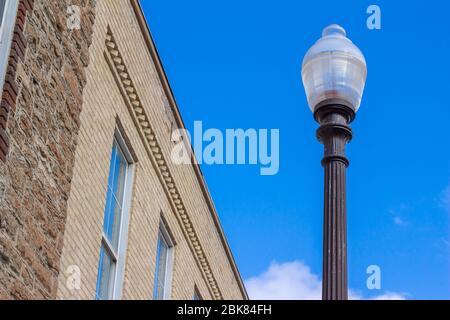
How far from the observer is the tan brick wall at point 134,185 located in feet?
31.5

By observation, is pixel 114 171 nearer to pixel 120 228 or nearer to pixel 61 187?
pixel 120 228

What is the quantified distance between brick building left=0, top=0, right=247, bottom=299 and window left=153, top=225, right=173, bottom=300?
0.03m

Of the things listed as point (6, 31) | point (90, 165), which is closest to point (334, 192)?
point (6, 31)

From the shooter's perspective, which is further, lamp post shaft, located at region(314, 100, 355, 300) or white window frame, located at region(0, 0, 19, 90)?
white window frame, located at region(0, 0, 19, 90)

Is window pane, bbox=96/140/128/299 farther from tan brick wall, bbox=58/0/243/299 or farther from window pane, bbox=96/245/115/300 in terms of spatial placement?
tan brick wall, bbox=58/0/243/299

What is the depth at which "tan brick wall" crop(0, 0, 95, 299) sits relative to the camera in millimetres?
7375

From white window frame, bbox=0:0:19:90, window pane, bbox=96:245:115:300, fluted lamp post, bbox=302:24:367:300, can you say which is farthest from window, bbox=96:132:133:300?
fluted lamp post, bbox=302:24:367:300

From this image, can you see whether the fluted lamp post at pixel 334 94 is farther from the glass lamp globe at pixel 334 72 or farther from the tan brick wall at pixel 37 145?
the tan brick wall at pixel 37 145

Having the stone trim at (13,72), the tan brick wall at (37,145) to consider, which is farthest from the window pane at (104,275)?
the stone trim at (13,72)

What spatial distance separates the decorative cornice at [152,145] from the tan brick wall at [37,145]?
1728 mm

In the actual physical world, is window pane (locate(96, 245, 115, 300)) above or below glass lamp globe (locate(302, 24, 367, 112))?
below

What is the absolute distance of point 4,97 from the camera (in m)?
7.44

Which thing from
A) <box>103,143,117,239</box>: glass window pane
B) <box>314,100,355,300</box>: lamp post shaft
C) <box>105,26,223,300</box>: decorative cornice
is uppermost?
<box>105,26,223,300</box>: decorative cornice
